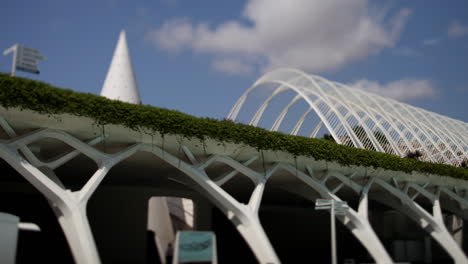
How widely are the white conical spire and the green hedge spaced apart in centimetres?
1292

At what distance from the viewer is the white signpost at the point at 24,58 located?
16.1 meters

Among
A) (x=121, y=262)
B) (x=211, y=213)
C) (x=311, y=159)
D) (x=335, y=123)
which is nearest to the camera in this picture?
(x=311, y=159)

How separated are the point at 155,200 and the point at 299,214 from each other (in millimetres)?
13785

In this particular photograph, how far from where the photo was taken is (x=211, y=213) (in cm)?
3403

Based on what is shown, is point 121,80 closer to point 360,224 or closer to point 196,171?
point 196,171

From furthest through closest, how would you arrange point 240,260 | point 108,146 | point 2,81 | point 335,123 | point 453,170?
point 335,123, point 240,260, point 453,170, point 108,146, point 2,81

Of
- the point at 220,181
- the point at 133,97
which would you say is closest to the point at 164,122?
A: the point at 220,181

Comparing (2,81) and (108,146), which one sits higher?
(2,81)

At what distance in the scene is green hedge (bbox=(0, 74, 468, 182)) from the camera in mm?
14469

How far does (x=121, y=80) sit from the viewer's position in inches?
1217

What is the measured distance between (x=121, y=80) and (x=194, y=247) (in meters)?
21.1

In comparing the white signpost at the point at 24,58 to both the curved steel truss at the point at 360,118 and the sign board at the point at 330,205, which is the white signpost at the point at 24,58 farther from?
the curved steel truss at the point at 360,118

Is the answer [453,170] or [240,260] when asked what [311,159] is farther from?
[240,260]

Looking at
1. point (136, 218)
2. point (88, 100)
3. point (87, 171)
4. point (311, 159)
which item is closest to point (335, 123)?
point (311, 159)
